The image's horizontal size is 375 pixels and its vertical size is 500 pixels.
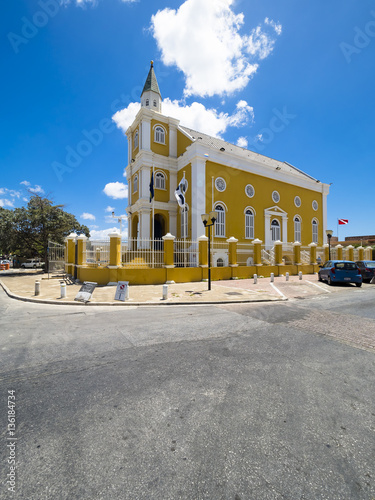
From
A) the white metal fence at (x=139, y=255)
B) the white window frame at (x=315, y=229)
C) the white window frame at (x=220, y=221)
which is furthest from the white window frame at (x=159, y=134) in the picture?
the white window frame at (x=315, y=229)

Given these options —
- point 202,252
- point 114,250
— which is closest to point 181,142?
point 202,252

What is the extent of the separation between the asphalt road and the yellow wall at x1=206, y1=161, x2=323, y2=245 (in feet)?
58.5

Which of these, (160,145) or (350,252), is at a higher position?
(160,145)

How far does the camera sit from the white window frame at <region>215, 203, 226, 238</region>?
2212 centimetres

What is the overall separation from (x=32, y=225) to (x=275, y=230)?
2572 cm

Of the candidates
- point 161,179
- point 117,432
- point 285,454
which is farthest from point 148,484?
point 161,179

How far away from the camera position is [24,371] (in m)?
3.62

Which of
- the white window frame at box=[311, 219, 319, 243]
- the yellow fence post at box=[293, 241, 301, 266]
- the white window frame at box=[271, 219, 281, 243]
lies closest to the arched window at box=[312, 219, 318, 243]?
the white window frame at box=[311, 219, 319, 243]

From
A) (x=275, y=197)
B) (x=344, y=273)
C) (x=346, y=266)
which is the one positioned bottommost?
(x=344, y=273)

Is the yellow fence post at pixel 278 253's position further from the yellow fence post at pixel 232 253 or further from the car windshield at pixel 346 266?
the car windshield at pixel 346 266

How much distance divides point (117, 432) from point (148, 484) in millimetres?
693

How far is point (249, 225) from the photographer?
79.9 ft

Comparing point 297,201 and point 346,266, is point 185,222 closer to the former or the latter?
point 346,266

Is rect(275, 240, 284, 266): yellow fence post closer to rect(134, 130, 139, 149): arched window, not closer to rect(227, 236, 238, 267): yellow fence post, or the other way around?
rect(227, 236, 238, 267): yellow fence post
